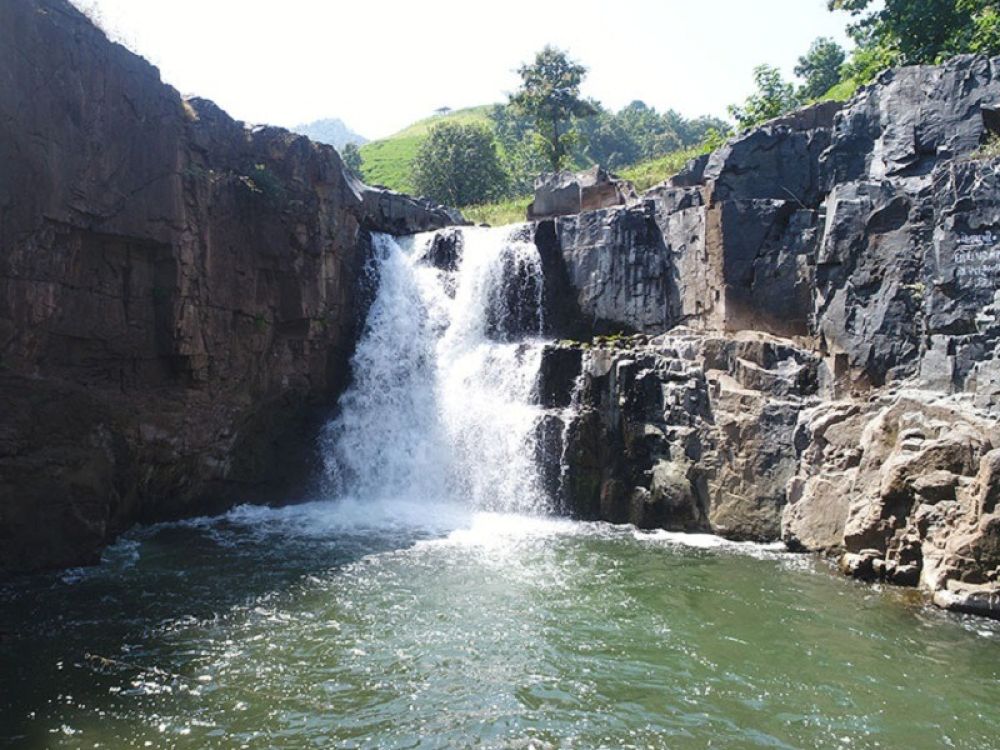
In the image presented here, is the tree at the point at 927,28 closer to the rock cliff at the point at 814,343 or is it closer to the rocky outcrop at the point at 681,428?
the rock cliff at the point at 814,343

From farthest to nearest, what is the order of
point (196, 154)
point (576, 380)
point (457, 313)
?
point (457, 313) → point (576, 380) → point (196, 154)

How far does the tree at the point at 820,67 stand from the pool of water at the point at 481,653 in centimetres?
4284

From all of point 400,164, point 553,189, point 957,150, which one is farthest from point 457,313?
point 400,164

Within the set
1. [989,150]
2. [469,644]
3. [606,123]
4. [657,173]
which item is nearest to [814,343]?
[989,150]

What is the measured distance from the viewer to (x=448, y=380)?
2175cm

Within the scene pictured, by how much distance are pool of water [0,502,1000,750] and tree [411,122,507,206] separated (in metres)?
34.4

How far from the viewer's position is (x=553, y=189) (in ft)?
94.2

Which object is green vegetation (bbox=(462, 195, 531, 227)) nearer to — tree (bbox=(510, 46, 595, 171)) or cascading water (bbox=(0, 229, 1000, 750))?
tree (bbox=(510, 46, 595, 171))

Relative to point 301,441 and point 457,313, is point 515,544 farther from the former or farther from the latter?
point 457,313

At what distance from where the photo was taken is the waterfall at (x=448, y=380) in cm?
1975

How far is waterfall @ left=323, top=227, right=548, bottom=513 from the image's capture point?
1975 cm

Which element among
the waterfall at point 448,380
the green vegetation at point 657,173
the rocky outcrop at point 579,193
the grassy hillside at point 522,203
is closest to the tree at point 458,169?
the grassy hillside at point 522,203

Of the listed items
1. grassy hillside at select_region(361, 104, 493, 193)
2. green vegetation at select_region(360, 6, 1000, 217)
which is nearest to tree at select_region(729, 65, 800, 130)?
green vegetation at select_region(360, 6, 1000, 217)

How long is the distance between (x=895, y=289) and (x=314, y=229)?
1436 cm
